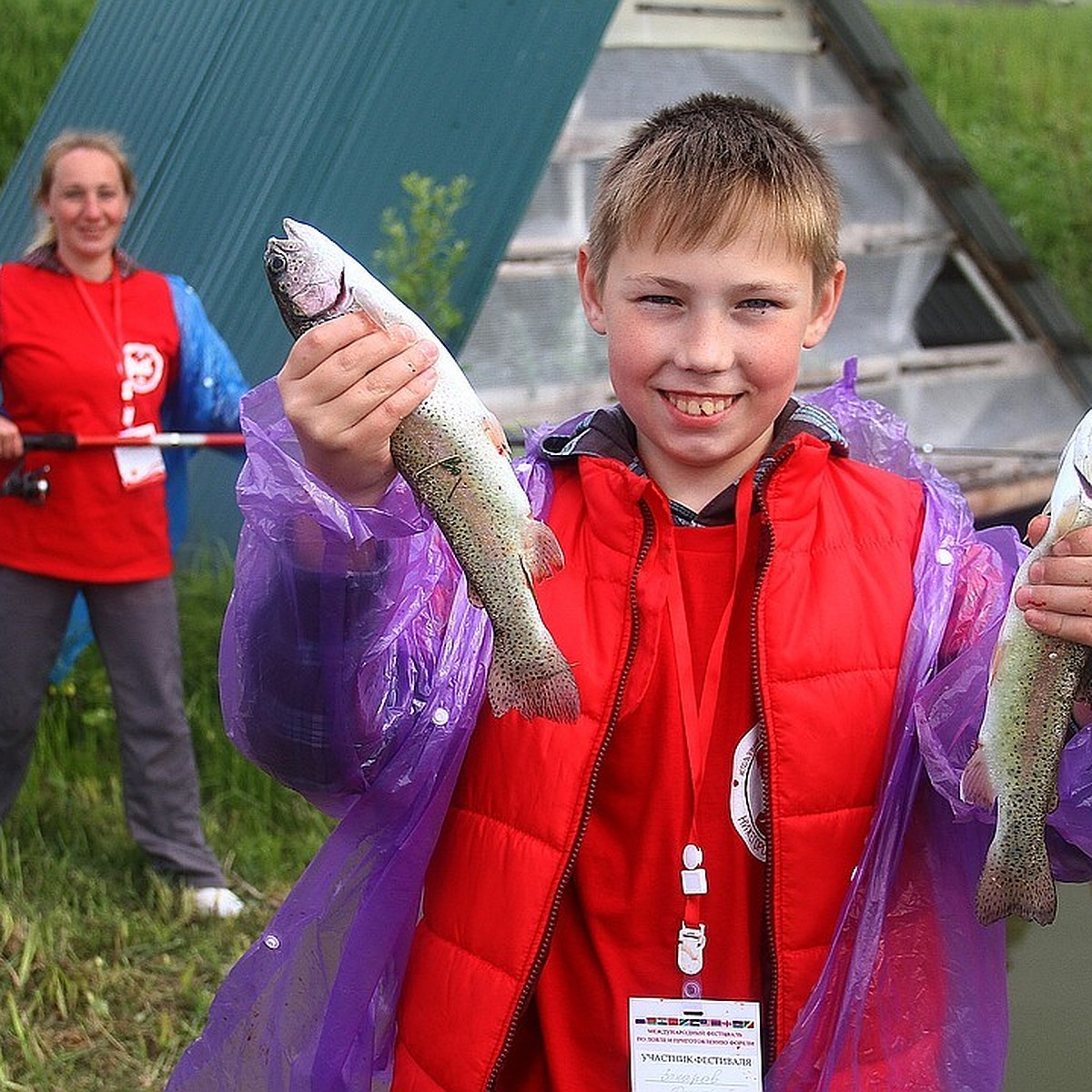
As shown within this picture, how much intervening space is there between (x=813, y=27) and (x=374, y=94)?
232 centimetres

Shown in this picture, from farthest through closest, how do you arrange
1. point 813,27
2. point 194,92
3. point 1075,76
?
1. point 1075,76
2. point 813,27
3. point 194,92

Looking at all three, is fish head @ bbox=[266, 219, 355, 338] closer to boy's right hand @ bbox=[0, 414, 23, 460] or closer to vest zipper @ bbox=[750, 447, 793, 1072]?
vest zipper @ bbox=[750, 447, 793, 1072]

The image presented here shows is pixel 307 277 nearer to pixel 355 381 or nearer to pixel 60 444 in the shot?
pixel 355 381

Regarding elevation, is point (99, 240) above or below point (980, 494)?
below

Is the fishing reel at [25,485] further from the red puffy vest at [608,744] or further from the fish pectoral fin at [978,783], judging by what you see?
the fish pectoral fin at [978,783]

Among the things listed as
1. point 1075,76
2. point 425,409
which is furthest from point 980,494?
point 1075,76

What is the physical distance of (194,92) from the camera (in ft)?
23.6

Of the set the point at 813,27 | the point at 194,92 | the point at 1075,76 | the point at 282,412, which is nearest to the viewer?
the point at 282,412

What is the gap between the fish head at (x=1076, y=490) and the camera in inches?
74.4

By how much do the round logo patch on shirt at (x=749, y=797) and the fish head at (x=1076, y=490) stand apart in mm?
498

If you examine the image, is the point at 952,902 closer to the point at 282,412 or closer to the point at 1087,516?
the point at 1087,516

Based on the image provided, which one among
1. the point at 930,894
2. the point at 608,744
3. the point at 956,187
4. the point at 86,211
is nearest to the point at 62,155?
the point at 86,211

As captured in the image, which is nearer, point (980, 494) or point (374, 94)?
point (374, 94)

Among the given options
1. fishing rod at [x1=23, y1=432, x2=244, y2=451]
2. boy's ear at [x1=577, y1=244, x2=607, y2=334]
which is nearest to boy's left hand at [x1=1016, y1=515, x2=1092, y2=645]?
boy's ear at [x1=577, y1=244, x2=607, y2=334]
